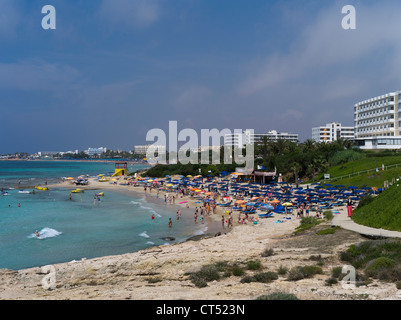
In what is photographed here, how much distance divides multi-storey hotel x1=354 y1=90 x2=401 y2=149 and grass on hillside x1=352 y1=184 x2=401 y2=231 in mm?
45548

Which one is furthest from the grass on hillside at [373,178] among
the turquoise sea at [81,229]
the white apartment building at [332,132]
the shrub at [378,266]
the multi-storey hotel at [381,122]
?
the white apartment building at [332,132]

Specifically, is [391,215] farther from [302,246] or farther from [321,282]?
[321,282]

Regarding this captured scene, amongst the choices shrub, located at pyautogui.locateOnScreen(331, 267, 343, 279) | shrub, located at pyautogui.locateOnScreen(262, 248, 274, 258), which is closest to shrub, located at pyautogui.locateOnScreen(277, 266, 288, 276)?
shrub, located at pyautogui.locateOnScreen(331, 267, 343, 279)

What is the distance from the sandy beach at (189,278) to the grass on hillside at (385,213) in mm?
2181

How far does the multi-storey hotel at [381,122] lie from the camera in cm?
6156

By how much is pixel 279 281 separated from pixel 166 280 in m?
4.90

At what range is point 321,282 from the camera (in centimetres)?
1152

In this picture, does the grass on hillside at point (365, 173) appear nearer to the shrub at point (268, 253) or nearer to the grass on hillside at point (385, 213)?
the grass on hillside at point (385, 213)

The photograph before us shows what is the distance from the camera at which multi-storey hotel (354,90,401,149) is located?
202 ft

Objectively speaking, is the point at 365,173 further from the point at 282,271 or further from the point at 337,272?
the point at 282,271

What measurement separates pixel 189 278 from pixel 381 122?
67169 mm

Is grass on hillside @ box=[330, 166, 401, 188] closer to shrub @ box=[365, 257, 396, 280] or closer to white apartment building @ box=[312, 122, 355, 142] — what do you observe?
shrub @ box=[365, 257, 396, 280]

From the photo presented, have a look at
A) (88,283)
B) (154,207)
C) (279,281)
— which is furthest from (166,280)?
(154,207)
